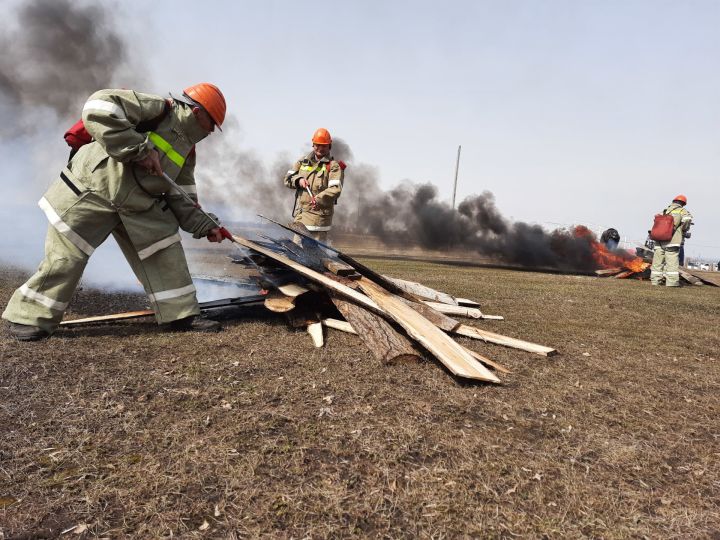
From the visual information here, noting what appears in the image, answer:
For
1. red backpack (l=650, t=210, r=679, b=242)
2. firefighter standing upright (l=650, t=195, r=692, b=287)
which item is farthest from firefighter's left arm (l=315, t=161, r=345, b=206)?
firefighter standing upright (l=650, t=195, r=692, b=287)

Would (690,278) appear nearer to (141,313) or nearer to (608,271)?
(608,271)

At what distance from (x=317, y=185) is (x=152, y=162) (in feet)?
12.7

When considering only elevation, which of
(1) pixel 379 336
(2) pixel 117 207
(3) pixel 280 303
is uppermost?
(2) pixel 117 207

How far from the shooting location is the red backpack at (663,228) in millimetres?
11141

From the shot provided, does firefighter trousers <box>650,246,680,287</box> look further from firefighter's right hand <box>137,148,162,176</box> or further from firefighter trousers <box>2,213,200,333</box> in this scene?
firefighter's right hand <box>137,148,162,176</box>

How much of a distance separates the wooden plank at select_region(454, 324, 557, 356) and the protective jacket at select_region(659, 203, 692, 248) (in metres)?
9.22


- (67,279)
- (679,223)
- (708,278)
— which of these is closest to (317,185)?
(67,279)

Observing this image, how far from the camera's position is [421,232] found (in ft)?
68.1

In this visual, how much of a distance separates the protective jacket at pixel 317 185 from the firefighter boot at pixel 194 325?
3.14m

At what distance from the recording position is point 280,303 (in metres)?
4.41

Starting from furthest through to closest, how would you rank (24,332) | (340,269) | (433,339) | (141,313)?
(340,269), (141,313), (433,339), (24,332)

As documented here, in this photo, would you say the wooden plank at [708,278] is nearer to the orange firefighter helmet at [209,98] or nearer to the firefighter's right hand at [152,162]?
the orange firefighter helmet at [209,98]

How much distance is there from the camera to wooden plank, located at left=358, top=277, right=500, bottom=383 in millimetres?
3280

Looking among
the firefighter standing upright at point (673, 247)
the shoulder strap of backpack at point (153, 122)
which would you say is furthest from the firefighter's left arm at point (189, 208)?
the firefighter standing upright at point (673, 247)
